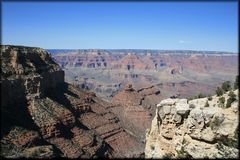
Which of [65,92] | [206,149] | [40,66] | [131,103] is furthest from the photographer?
[131,103]

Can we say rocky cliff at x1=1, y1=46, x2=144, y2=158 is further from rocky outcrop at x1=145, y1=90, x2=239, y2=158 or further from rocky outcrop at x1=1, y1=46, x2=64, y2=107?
rocky outcrop at x1=145, y1=90, x2=239, y2=158

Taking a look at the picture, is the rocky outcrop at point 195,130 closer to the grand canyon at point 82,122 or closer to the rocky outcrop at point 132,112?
the grand canyon at point 82,122

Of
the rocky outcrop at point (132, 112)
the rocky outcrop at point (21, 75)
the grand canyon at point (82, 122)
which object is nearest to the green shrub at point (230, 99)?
the grand canyon at point (82, 122)

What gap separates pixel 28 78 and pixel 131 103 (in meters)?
56.2

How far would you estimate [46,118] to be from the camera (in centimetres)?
5231

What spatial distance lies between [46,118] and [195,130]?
30.9m

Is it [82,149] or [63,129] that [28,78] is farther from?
[82,149]

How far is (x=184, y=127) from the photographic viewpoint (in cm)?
2631

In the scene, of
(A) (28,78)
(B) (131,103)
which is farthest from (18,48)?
(B) (131,103)

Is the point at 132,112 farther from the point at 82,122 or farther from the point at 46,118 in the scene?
the point at 46,118

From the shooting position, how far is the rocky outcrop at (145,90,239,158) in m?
23.4

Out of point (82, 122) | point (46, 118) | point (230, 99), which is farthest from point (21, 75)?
point (230, 99)

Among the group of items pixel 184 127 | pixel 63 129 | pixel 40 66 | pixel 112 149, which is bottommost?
pixel 112 149

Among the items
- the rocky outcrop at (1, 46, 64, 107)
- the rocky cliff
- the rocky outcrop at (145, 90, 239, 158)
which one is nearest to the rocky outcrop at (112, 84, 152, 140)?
the rocky cliff
